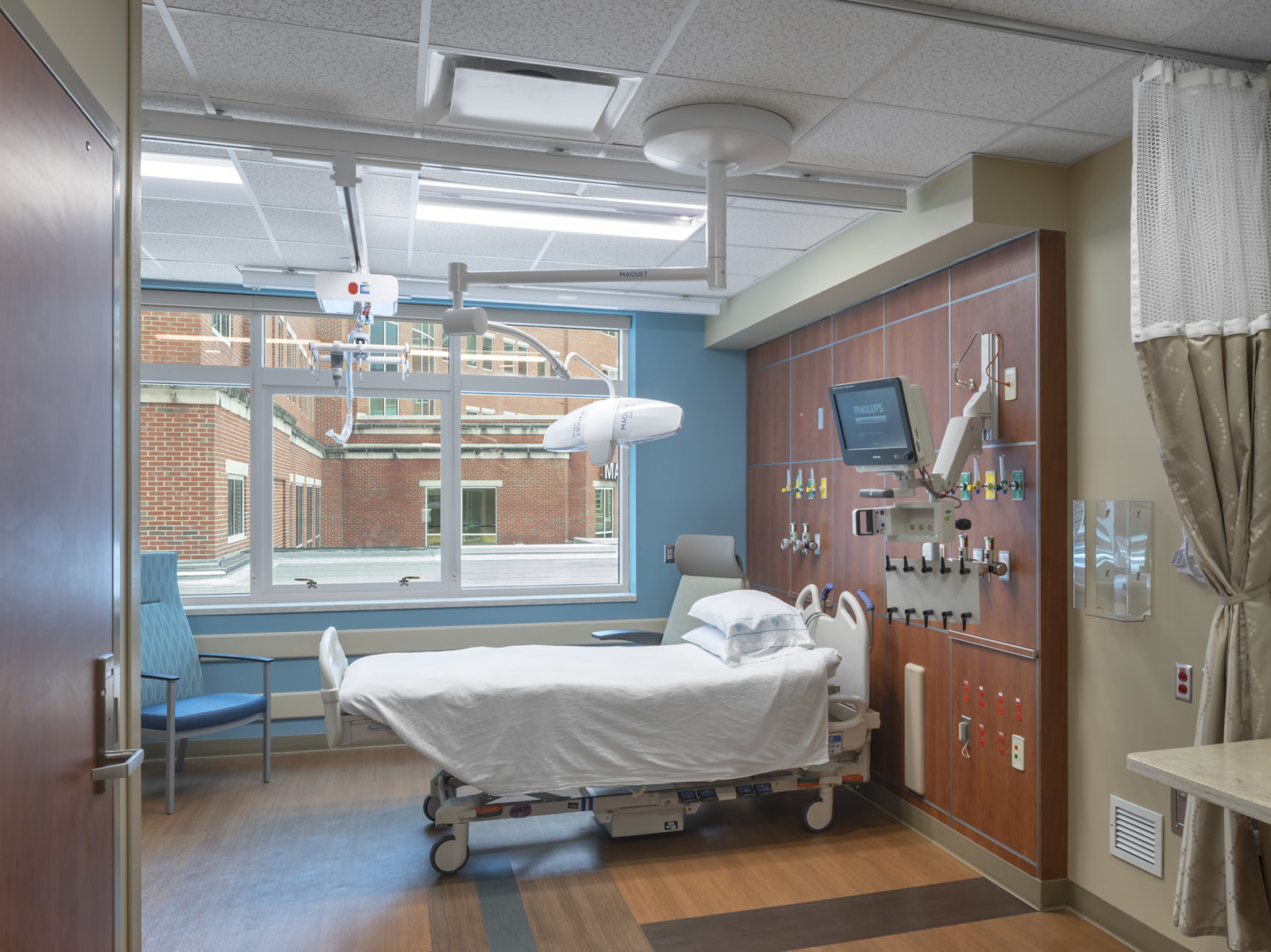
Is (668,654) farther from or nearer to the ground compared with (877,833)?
farther from the ground

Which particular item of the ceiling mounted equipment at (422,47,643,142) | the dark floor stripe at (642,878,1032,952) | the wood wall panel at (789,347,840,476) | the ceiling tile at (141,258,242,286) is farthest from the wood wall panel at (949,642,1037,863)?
the ceiling tile at (141,258,242,286)

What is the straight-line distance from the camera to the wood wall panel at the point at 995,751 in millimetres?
3178

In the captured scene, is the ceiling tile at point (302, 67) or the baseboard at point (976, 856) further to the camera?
the baseboard at point (976, 856)

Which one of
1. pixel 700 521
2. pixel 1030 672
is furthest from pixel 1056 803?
pixel 700 521

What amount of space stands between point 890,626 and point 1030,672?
3.24 ft

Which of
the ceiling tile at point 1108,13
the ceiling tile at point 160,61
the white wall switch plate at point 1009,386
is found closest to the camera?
the ceiling tile at point 1108,13

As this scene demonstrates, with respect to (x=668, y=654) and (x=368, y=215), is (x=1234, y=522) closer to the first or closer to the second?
(x=668, y=654)

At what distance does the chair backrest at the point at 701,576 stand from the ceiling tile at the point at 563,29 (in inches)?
123

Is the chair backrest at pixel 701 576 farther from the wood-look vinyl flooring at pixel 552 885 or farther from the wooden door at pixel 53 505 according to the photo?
the wooden door at pixel 53 505

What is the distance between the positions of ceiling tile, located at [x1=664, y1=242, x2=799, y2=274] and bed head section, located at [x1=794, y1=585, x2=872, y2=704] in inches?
66.4

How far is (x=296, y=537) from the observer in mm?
5254

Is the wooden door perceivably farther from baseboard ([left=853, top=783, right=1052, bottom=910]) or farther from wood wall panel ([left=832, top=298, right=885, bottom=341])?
wood wall panel ([left=832, top=298, right=885, bottom=341])

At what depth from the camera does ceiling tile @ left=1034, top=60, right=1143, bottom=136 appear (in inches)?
97.8

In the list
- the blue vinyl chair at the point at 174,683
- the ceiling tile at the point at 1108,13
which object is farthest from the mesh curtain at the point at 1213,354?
the blue vinyl chair at the point at 174,683
